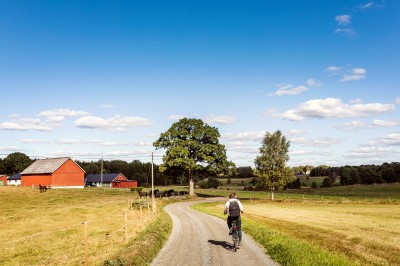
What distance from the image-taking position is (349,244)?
21312 mm

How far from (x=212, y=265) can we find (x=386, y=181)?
15492 centimetres

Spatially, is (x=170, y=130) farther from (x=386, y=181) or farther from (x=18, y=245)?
(x=386, y=181)

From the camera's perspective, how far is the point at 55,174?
88875mm

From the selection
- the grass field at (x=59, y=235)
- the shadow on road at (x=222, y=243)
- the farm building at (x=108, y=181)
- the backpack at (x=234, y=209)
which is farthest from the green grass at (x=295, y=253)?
the farm building at (x=108, y=181)

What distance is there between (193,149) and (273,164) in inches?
628

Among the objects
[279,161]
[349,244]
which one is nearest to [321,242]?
[349,244]

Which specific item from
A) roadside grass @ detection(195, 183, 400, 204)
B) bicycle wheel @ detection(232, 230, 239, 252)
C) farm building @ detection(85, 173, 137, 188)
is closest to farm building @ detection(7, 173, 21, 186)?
farm building @ detection(85, 173, 137, 188)

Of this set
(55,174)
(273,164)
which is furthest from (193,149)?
(55,174)

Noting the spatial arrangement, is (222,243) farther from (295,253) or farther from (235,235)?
(295,253)

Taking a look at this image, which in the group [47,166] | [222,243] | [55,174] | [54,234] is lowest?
[54,234]

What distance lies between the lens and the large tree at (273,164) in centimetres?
6856

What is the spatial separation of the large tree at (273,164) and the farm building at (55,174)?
163 ft

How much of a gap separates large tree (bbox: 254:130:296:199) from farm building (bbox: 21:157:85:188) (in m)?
49.6

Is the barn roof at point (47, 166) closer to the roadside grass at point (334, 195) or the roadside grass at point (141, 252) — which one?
the roadside grass at point (334, 195)
